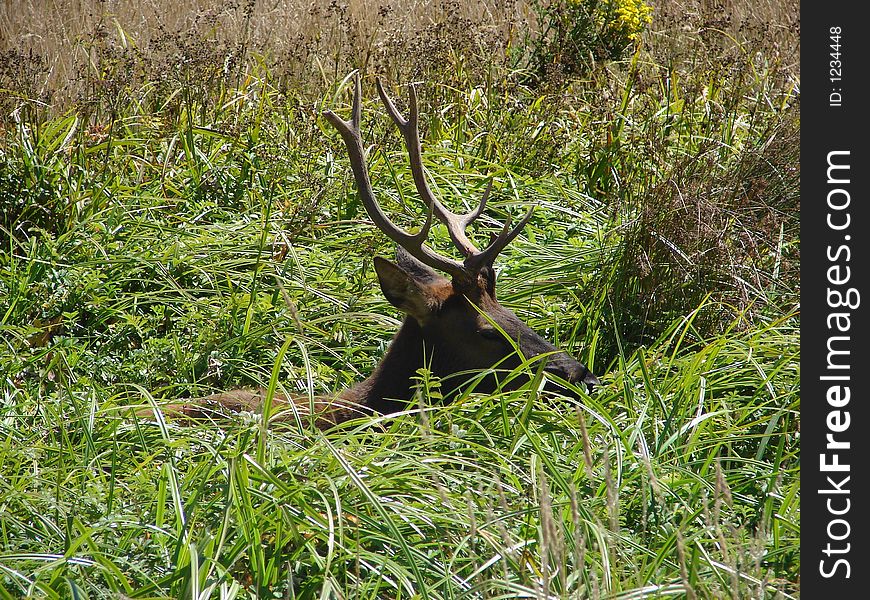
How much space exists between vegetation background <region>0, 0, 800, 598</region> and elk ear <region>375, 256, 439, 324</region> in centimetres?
40

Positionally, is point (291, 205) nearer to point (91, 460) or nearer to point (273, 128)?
point (273, 128)

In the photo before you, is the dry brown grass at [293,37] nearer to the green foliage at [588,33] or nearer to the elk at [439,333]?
the green foliage at [588,33]

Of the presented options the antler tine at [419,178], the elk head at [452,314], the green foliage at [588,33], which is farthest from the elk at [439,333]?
the green foliage at [588,33]

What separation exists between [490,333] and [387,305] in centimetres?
107

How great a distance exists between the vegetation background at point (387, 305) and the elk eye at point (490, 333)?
1.12 ft

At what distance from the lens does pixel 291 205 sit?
21.7 feet

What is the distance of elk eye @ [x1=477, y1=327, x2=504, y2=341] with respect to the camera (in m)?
4.67

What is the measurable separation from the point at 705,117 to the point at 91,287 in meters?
4.24

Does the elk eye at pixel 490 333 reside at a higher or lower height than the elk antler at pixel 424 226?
lower

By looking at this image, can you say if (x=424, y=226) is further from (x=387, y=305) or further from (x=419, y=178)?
(x=387, y=305)

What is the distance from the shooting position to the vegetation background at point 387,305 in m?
2.86

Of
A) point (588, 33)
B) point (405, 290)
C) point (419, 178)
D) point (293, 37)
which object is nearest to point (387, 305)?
point (419, 178)

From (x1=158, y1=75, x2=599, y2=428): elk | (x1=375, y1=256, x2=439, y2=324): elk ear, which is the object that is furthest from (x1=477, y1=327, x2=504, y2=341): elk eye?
(x1=375, y1=256, x2=439, y2=324): elk ear
